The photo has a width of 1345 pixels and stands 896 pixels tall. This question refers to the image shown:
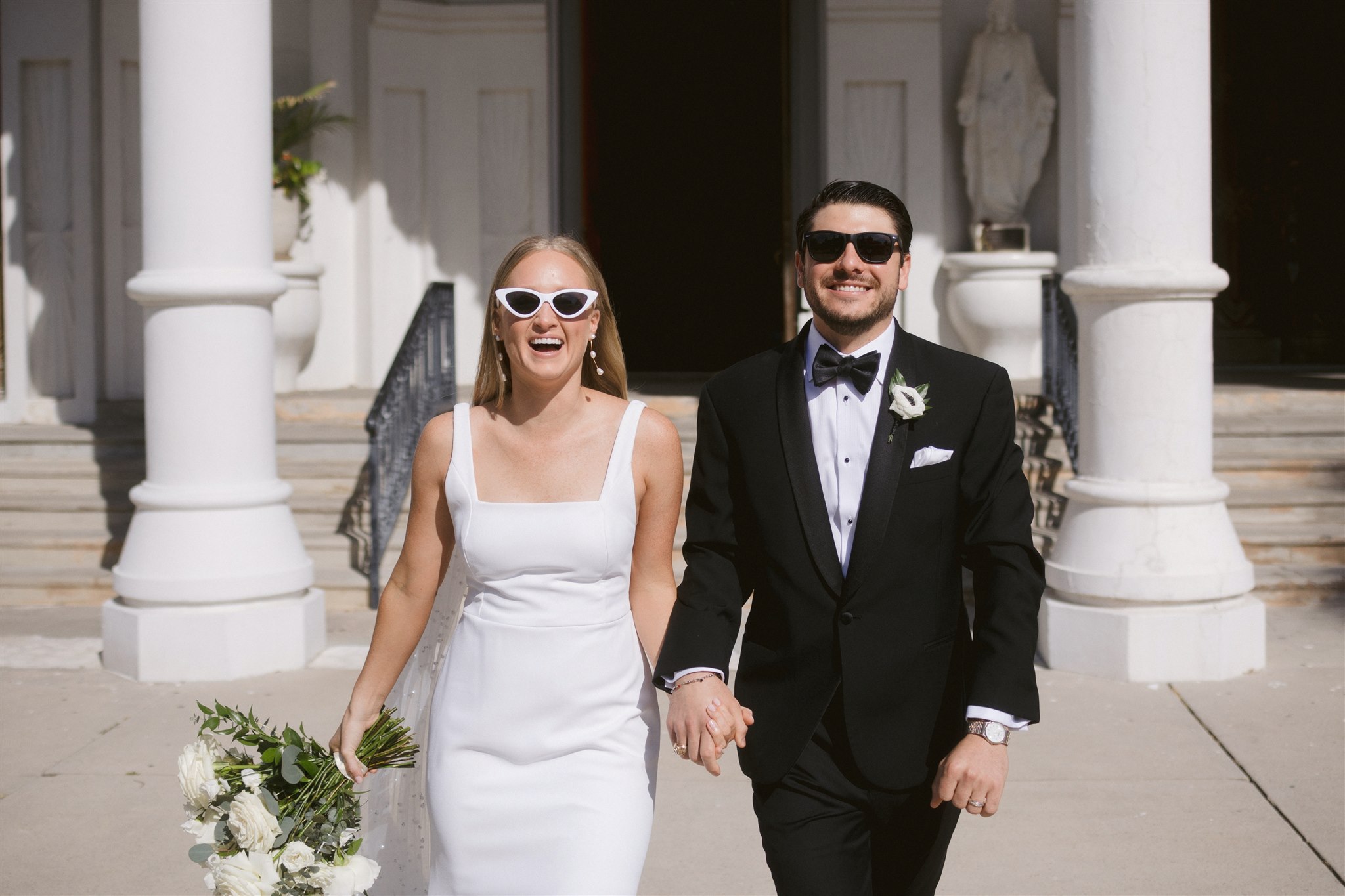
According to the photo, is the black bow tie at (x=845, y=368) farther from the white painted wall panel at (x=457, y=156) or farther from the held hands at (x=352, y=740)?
the white painted wall panel at (x=457, y=156)

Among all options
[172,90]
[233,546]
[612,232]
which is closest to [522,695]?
[233,546]

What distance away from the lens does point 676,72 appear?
14164 millimetres

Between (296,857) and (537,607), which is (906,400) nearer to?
(537,607)

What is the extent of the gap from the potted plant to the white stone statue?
4.76m

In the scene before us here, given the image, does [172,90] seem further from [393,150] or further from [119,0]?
[393,150]

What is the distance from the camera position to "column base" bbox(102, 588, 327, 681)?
22.1ft

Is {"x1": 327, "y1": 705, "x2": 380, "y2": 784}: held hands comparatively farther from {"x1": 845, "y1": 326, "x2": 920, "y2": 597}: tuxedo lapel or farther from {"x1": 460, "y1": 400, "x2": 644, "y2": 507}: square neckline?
Answer: {"x1": 845, "y1": 326, "x2": 920, "y2": 597}: tuxedo lapel

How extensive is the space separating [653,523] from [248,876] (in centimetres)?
101

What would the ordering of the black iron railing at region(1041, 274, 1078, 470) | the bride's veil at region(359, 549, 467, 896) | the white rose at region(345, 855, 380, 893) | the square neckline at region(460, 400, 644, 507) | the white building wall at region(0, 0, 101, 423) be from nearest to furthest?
the white rose at region(345, 855, 380, 893)
the square neckline at region(460, 400, 644, 507)
the bride's veil at region(359, 549, 467, 896)
the black iron railing at region(1041, 274, 1078, 470)
the white building wall at region(0, 0, 101, 423)

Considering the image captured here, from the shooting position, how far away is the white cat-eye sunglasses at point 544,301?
9.38 feet

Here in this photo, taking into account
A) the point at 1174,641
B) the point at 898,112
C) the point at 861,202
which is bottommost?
the point at 1174,641

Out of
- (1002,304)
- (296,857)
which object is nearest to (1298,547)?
(1002,304)

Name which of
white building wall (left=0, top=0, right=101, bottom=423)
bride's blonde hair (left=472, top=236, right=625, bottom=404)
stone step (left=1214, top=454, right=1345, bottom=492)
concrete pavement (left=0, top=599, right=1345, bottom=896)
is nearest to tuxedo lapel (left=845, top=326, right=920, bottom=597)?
bride's blonde hair (left=472, top=236, right=625, bottom=404)

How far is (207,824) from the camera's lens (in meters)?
2.70
